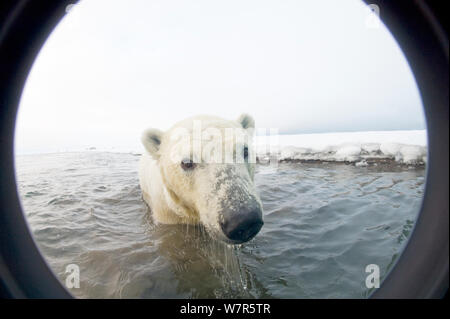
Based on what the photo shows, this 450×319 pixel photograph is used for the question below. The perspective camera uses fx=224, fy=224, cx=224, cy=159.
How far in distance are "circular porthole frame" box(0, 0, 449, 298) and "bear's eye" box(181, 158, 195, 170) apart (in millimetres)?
1492

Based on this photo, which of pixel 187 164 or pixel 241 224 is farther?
pixel 187 164

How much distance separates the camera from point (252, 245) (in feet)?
9.68

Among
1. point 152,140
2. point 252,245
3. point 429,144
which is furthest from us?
point 152,140

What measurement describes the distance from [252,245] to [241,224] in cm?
132

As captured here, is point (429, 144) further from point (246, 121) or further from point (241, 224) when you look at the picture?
point (246, 121)

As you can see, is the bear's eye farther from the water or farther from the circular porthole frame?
the circular porthole frame

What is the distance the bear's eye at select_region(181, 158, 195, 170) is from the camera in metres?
Result: 2.52

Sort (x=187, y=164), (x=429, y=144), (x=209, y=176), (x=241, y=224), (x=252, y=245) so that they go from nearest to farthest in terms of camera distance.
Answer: (x=429, y=144) < (x=241, y=224) < (x=209, y=176) < (x=187, y=164) < (x=252, y=245)

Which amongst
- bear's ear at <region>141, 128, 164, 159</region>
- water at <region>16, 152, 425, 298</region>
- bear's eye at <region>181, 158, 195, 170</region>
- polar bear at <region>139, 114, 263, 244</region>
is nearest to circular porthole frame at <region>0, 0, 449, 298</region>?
water at <region>16, 152, 425, 298</region>

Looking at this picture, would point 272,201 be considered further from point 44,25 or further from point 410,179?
point 44,25

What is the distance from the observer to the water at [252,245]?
215 centimetres

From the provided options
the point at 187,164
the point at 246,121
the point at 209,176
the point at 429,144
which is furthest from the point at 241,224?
the point at 246,121

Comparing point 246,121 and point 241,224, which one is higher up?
point 246,121
